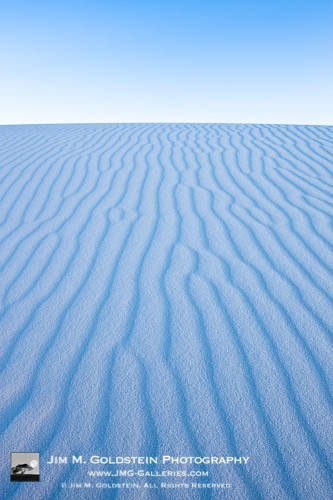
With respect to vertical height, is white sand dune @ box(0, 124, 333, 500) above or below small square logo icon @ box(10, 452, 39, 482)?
Result: above

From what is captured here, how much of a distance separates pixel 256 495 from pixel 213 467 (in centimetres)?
16

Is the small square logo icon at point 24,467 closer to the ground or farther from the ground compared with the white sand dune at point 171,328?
closer to the ground

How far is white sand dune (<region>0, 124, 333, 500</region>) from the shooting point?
117 centimetres

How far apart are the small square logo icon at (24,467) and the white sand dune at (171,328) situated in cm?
3

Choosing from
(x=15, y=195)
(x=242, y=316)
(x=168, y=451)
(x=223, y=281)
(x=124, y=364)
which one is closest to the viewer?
(x=168, y=451)

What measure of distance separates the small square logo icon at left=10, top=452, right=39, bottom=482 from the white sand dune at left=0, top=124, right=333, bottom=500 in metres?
0.03

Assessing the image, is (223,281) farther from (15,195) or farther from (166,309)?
(15,195)

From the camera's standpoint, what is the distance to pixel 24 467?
3.66 ft

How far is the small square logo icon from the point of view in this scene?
1.10 m

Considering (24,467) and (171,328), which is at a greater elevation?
(171,328)

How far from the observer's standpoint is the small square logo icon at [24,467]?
3.62 feet

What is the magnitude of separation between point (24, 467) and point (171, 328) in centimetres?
84

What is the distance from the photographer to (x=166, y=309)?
180 cm

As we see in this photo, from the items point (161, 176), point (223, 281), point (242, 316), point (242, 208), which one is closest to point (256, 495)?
point (242, 316)
